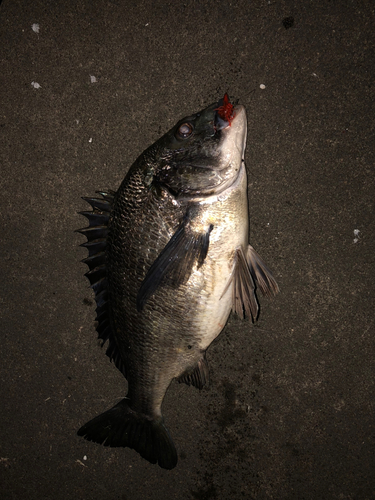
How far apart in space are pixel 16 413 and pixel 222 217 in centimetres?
262

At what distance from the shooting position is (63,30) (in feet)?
8.09

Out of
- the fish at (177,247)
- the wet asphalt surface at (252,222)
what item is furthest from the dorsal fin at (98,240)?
the wet asphalt surface at (252,222)

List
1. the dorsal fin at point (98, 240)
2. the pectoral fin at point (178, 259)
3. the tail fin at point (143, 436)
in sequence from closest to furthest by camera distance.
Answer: the pectoral fin at point (178, 259), the dorsal fin at point (98, 240), the tail fin at point (143, 436)

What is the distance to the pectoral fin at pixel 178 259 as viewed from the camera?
168 centimetres

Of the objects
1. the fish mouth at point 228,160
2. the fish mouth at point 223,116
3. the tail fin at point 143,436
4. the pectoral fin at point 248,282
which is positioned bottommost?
the tail fin at point 143,436

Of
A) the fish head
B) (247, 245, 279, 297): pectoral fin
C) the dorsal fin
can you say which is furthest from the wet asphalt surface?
the fish head

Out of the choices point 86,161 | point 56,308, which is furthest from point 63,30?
point 56,308

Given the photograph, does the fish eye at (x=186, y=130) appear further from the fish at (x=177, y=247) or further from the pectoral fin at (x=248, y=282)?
the pectoral fin at (x=248, y=282)

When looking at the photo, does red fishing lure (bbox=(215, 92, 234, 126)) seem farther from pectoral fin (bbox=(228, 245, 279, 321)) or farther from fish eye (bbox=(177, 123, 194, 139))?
pectoral fin (bbox=(228, 245, 279, 321))

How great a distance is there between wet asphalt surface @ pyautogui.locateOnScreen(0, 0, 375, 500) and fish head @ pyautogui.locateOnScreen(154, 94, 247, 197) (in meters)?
0.67

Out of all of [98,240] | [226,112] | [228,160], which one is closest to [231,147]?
[228,160]

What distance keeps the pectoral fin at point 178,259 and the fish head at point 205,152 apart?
0.73ft

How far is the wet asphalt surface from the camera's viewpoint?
2.29 m

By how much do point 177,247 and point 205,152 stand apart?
21.7 inches
